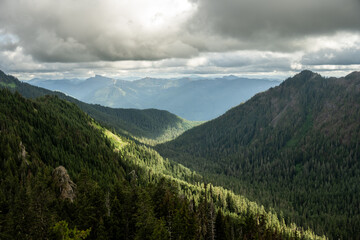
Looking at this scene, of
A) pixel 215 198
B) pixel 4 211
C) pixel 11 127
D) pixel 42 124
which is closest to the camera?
pixel 4 211

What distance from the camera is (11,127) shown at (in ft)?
463

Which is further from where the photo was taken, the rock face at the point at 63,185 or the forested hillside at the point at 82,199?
the rock face at the point at 63,185

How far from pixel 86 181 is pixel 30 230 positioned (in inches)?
1238

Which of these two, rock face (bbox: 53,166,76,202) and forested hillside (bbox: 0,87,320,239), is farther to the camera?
rock face (bbox: 53,166,76,202)

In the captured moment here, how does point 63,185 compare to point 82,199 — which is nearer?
point 82,199

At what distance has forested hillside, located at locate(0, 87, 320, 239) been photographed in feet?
152

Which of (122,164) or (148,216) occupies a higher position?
(148,216)

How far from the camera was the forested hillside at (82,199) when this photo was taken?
46.4m

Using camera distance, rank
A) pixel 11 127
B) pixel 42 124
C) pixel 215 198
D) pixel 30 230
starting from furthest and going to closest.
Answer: pixel 215 198 → pixel 42 124 → pixel 11 127 → pixel 30 230

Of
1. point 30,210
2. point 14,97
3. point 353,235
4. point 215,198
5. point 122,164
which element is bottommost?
point 353,235

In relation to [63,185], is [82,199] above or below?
above

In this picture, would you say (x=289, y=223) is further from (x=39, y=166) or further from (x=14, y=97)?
(x=14, y=97)

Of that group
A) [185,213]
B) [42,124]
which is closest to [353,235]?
[185,213]

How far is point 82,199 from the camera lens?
61.6 metres
